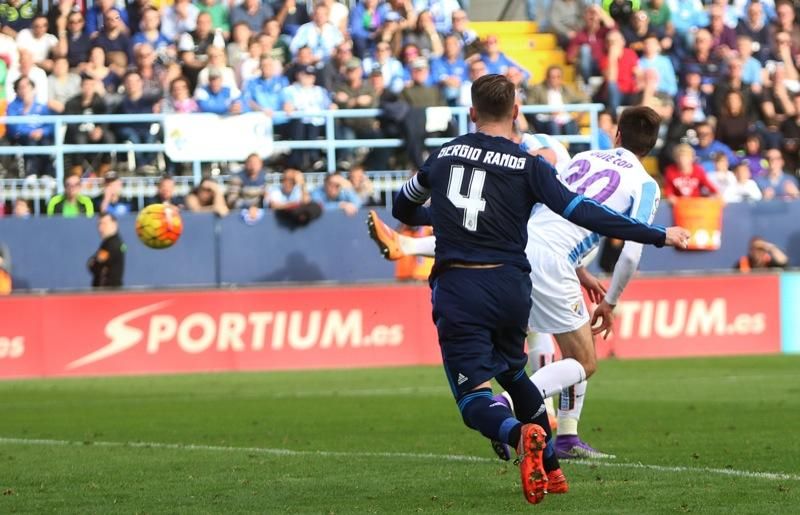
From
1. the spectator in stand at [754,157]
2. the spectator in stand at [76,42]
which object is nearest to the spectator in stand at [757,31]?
the spectator in stand at [754,157]

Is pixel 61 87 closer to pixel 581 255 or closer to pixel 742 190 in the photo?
pixel 742 190

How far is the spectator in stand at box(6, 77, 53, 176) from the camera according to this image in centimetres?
2220

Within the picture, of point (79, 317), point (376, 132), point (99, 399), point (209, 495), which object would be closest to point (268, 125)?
point (376, 132)

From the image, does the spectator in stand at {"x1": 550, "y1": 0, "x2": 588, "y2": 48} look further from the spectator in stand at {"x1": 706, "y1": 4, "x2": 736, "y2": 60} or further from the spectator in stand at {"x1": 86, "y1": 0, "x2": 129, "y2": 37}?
the spectator in stand at {"x1": 86, "y1": 0, "x2": 129, "y2": 37}

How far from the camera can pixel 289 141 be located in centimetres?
2297

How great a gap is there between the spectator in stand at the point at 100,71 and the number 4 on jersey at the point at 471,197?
51.6 ft

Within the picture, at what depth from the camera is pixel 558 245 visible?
956 centimetres

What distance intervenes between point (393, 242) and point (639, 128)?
1623 mm

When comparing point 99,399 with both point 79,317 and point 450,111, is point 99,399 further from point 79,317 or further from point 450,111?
point 450,111

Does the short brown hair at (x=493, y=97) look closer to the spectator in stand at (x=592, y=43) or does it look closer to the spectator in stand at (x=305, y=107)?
the spectator in stand at (x=305, y=107)

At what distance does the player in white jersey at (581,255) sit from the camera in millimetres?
9336

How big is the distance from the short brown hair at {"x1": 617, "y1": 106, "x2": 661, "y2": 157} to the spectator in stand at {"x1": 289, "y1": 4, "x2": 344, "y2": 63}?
1456 cm

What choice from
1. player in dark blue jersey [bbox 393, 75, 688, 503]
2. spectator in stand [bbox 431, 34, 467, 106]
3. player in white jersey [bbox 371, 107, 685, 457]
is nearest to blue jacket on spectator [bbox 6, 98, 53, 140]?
spectator in stand [bbox 431, 34, 467, 106]

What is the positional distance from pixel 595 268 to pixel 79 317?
26.3 ft
